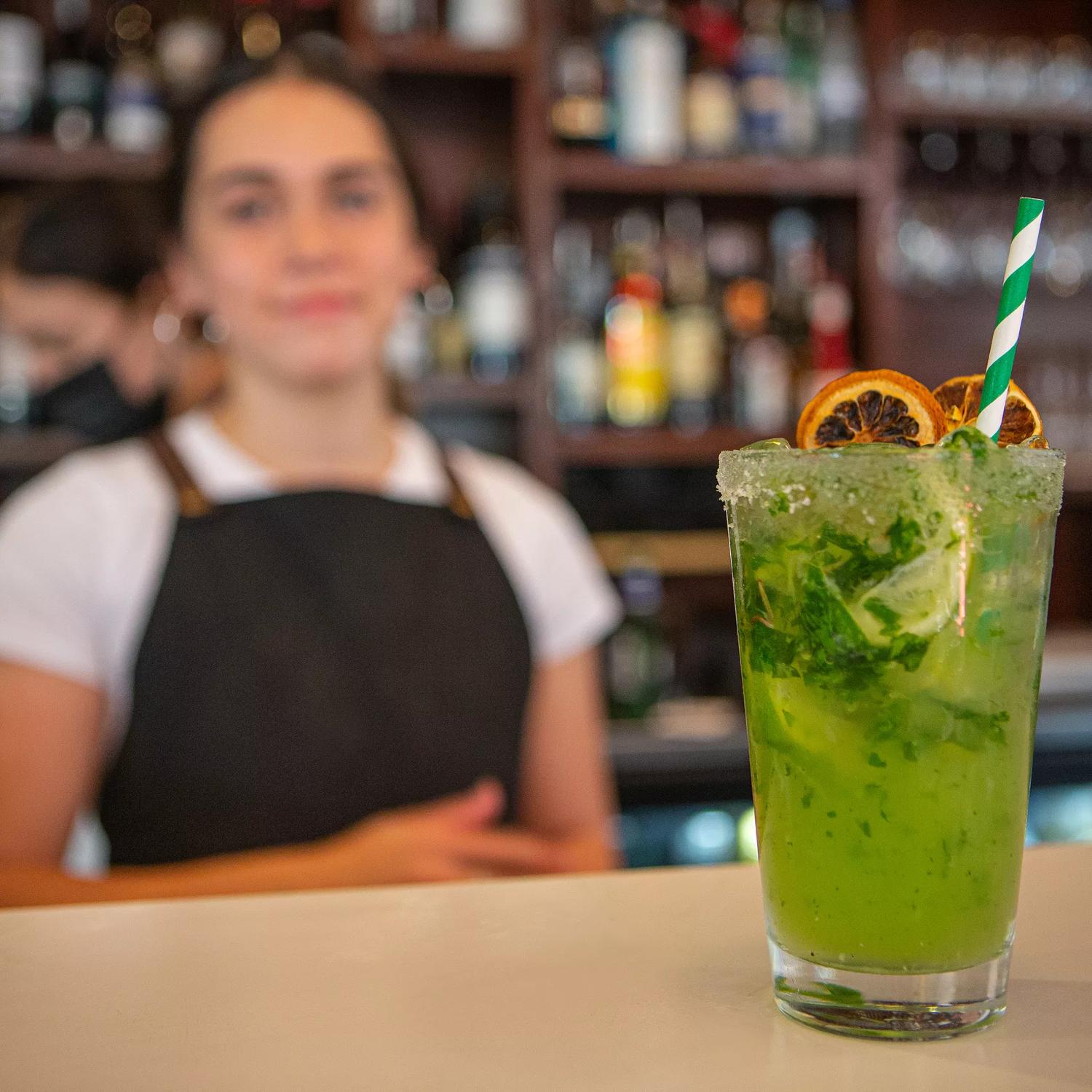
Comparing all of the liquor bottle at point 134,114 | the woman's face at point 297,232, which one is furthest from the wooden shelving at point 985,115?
the woman's face at point 297,232

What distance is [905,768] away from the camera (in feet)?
1.70

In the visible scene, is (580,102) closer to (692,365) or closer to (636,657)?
(692,365)

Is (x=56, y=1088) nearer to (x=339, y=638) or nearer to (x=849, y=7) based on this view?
(x=339, y=638)

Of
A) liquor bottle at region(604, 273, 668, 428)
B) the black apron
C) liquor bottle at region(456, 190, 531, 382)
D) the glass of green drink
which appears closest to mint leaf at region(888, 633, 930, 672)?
the glass of green drink

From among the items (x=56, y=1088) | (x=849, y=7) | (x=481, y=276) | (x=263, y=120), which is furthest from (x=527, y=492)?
(x=849, y=7)

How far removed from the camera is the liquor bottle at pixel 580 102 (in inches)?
111

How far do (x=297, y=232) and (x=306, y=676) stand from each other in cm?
49

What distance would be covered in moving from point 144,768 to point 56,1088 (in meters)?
0.96

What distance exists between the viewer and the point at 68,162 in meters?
2.53

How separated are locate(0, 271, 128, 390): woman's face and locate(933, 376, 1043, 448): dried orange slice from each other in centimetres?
188

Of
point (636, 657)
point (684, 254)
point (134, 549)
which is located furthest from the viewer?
point (684, 254)

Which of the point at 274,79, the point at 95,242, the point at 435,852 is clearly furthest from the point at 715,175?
the point at 435,852

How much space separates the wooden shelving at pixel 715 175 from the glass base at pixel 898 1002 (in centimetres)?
243

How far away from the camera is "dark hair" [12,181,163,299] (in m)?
2.20
